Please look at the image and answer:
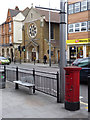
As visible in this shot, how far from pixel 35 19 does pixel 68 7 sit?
10391 millimetres

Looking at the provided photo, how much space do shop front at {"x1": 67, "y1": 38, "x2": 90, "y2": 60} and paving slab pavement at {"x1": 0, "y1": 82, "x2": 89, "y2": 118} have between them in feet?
65.1

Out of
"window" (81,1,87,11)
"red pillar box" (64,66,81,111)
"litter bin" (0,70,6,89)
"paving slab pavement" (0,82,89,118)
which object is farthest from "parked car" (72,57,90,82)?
"window" (81,1,87,11)

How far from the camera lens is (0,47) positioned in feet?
177

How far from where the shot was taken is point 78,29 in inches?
1106

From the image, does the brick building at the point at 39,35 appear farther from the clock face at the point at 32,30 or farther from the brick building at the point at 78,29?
the brick building at the point at 78,29

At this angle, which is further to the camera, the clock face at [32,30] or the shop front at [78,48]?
the clock face at [32,30]

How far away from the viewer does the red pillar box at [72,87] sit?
5.69m

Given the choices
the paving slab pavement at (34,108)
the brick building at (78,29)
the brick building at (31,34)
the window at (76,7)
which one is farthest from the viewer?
the brick building at (31,34)

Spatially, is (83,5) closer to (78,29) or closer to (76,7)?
(76,7)

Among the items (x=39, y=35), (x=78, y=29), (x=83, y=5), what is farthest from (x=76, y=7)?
(x=39, y=35)

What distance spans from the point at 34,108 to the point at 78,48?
23.3m

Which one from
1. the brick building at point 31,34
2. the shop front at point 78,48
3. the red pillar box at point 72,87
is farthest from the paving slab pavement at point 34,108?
the brick building at point 31,34

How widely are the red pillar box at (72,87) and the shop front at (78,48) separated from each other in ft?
68.4

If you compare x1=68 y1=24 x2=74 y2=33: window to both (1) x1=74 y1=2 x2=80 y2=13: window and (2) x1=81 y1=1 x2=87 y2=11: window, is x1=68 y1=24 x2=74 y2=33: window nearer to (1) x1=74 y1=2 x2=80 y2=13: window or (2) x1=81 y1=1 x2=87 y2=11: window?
(1) x1=74 y1=2 x2=80 y2=13: window
